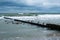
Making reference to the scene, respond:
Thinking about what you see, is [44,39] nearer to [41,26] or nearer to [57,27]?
[57,27]

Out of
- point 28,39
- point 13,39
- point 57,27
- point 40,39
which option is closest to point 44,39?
point 40,39

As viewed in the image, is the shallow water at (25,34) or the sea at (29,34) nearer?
the sea at (29,34)

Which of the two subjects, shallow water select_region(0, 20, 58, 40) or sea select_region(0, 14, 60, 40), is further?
shallow water select_region(0, 20, 58, 40)

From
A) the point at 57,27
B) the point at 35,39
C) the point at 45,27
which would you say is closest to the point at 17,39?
the point at 35,39

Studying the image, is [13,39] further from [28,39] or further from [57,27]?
[57,27]

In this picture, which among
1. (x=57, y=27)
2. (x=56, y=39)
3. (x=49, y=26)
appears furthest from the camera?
(x=49, y=26)

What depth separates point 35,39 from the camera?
17.7 m

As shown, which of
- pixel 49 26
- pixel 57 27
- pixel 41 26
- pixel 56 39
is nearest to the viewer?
pixel 56 39

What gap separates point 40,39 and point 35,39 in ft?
1.56

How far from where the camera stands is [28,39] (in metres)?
17.8

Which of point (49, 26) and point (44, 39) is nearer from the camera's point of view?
point (44, 39)

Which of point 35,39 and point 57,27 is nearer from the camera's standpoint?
point 35,39

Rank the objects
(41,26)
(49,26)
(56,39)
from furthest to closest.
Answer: (41,26)
(49,26)
(56,39)

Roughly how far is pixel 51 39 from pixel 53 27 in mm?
7956
